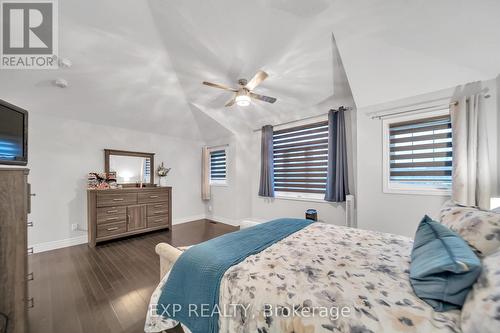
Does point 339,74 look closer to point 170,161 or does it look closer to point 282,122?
point 282,122

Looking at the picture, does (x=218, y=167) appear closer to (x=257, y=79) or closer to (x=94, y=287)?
(x=257, y=79)

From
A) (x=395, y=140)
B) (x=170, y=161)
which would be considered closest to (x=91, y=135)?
(x=170, y=161)

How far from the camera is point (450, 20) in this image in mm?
1765

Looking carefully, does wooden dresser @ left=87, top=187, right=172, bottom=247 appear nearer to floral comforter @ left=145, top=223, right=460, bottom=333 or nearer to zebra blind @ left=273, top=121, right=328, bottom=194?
zebra blind @ left=273, top=121, right=328, bottom=194

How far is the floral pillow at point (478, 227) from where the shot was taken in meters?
0.94

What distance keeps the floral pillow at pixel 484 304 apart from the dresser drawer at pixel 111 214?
4.20 meters

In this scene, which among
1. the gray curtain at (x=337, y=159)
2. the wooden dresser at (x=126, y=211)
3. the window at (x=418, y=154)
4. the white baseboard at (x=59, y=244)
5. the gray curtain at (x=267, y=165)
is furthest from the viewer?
the gray curtain at (x=267, y=165)

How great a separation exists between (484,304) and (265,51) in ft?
9.03

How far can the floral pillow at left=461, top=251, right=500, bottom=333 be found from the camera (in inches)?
23.1

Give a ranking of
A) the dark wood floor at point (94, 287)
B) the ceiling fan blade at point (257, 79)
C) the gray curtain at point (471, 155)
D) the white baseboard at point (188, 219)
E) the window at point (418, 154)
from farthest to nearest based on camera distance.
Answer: the white baseboard at point (188, 219)
the window at point (418, 154)
the ceiling fan blade at point (257, 79)
the gray curtain at point (471, 155)
the dark wood floor at point (94, 287)

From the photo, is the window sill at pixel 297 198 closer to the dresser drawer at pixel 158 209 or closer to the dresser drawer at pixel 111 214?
the dresser drawer at pixel 158 209

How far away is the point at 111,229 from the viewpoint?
3340mm

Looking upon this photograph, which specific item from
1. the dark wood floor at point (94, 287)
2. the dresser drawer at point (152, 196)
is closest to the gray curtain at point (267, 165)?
the dark wood floor at point (94, 287)

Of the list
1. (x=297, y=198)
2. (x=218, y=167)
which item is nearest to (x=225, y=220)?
(x=218, y=167)
